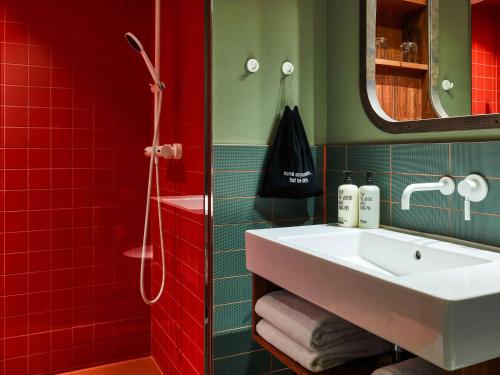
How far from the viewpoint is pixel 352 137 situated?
5.92 ft

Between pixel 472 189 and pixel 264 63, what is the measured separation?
914mm

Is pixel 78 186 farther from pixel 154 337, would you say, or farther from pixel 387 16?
pixel 387 16

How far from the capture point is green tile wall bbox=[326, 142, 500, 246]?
128cm

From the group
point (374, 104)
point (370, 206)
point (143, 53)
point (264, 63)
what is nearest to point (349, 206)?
point (370, 206)

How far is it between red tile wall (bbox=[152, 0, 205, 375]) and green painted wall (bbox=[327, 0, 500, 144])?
0.55m

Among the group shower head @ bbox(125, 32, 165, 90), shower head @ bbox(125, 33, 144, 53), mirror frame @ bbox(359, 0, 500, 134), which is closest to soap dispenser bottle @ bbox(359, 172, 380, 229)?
mirror frame @ bbox(359, 0, 500, 134)

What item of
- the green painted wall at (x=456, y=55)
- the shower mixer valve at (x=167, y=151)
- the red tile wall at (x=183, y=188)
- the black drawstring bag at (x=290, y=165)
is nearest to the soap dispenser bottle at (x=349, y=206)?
the black drawstring bag at (x=290, y=165)

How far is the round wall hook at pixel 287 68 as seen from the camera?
1832 mm

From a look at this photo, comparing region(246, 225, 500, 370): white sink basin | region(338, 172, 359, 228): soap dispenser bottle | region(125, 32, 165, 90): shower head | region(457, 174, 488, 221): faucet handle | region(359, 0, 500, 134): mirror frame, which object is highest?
region(125, 32, 165, 90): shower head

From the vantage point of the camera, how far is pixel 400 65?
1657mm

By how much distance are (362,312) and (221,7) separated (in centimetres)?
125

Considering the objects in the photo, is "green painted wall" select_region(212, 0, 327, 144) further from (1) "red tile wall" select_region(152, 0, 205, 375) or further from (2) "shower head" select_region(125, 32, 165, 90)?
(2) "shower head" select_region(125, 32, 165, 90)

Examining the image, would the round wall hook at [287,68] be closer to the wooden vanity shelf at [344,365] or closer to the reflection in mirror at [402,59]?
the reflection in mirror at [402,59]

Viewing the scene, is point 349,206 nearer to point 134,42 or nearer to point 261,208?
point 261,208
